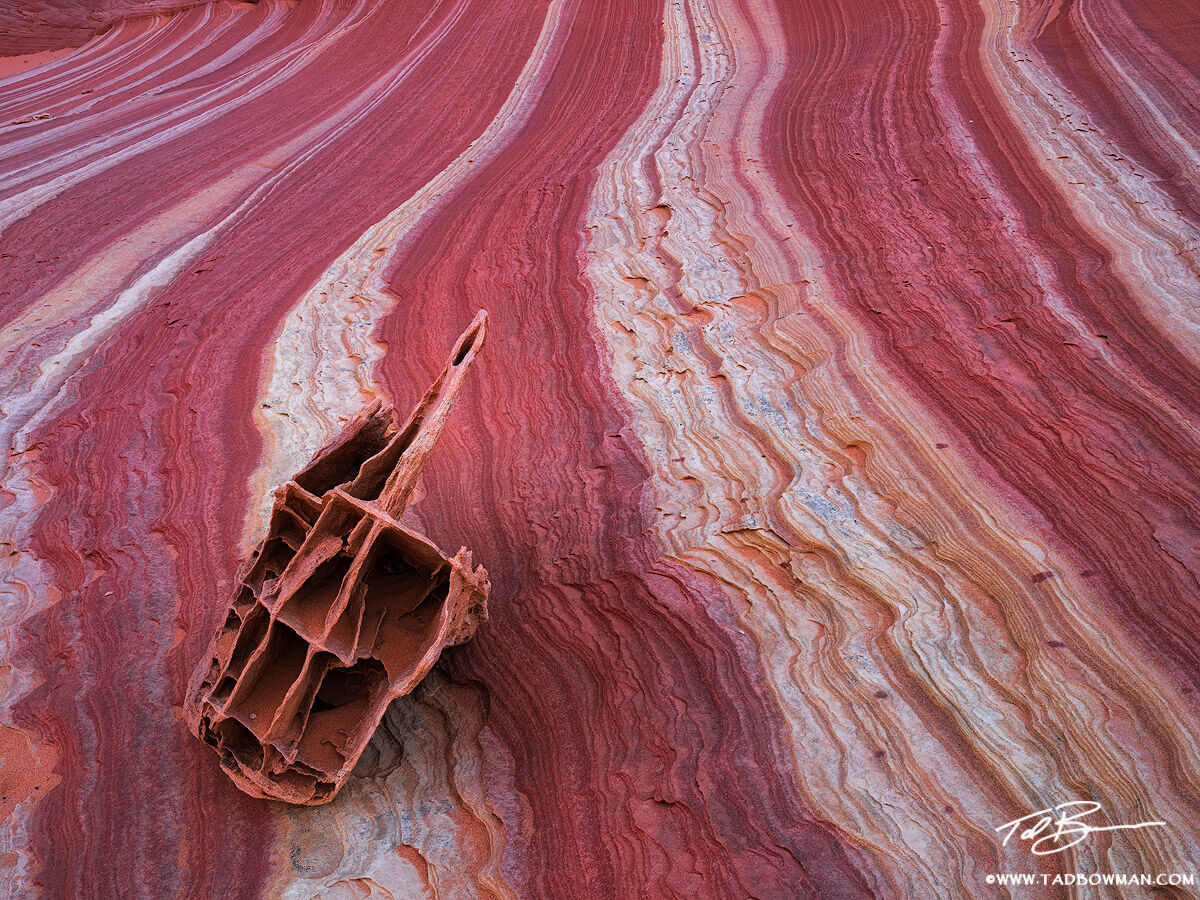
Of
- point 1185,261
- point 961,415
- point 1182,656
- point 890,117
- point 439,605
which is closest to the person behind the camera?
point 1182,656

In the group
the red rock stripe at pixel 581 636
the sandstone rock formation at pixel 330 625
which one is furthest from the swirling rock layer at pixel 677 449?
the sandstone rock formation at pixel 330 625

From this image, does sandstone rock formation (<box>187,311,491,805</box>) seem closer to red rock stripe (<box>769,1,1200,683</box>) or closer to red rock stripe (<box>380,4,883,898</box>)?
red rock stripe (<box>380,4,883,898</box>)

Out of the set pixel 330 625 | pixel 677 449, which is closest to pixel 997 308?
pixel 677 449

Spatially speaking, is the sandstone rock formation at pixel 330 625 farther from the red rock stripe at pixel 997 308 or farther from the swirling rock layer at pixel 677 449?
the red rock stripe at pixel 997 308

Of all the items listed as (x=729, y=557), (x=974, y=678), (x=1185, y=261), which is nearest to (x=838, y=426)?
(x=729, y=557)

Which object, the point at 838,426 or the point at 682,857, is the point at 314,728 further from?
the point at 838,426

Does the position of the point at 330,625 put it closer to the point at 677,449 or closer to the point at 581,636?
the point at 581,636
